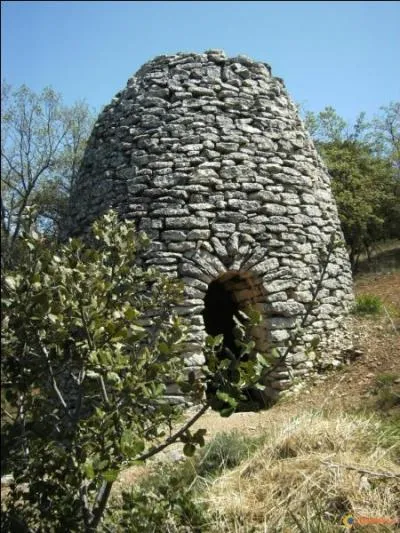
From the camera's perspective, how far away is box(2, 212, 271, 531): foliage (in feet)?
6.26

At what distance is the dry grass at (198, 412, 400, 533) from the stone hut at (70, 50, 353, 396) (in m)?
2.05

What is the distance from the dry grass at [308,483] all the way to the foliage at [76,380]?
1275 mm

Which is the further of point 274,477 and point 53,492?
point 274,477

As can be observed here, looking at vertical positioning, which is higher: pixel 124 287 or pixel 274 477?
pixel 124 287

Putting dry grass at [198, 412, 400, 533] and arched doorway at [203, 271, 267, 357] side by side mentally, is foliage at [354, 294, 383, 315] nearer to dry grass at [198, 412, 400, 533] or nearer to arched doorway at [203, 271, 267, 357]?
arched doorway at [203, 271, 267, 357]

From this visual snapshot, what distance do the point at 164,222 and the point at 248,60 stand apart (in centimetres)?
297

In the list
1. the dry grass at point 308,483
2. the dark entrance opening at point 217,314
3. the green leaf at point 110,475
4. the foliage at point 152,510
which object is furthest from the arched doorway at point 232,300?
the green leaf at point 110,475

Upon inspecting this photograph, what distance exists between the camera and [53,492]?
6.46ft

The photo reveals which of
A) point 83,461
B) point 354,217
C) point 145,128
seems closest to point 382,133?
point 354,217

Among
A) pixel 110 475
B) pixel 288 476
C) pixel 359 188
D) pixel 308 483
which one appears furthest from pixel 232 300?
pixel 359 188

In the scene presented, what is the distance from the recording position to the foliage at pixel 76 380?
191 cm

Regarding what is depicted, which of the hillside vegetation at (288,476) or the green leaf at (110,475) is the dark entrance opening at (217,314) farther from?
the green leaf at (110,475)

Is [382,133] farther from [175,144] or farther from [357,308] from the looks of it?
[175,144]

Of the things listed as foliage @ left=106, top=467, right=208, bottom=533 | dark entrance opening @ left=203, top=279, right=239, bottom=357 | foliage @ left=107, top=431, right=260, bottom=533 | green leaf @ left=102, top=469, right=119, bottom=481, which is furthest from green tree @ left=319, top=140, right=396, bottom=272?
green leaf @ left=102, top=469, right=119, bottom=481
